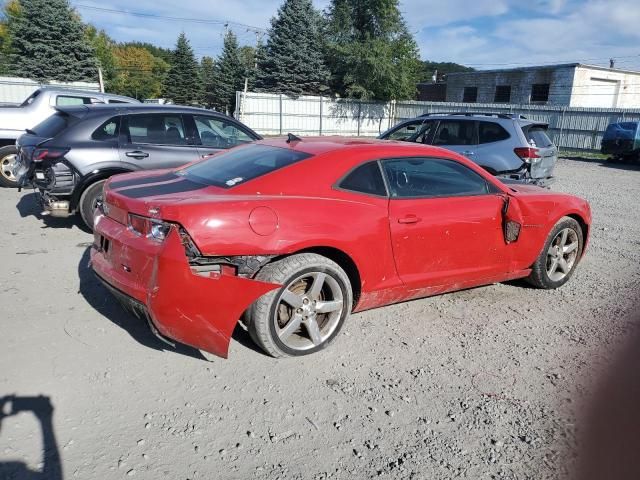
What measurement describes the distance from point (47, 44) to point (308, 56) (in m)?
16.6

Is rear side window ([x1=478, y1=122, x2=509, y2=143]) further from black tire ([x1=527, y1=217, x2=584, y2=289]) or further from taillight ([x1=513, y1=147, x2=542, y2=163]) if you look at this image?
black tire ([x1=527, y1=217, x2=584, y2=289])

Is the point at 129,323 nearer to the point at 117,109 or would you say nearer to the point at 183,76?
the point at 117,109

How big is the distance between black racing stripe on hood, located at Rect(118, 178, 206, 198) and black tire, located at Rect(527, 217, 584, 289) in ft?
11.0

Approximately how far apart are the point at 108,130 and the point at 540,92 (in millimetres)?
35531

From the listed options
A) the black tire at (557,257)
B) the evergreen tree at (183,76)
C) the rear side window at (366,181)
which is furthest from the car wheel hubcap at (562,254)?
the evergreen tree at (183,76)

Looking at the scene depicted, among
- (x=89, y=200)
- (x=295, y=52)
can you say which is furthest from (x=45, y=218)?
(x=295, y=52)

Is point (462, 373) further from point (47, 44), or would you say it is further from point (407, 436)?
point (47, 44)

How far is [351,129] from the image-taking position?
3281 centimetres

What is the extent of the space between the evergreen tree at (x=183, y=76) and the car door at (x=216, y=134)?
41764 mm

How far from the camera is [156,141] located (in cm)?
664

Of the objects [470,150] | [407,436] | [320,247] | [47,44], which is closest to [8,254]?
[320,247]

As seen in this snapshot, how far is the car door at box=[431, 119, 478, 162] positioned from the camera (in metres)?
8.97

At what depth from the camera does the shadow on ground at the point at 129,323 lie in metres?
3.59

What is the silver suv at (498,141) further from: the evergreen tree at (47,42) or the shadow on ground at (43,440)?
the evergreen tree at (47,42)
